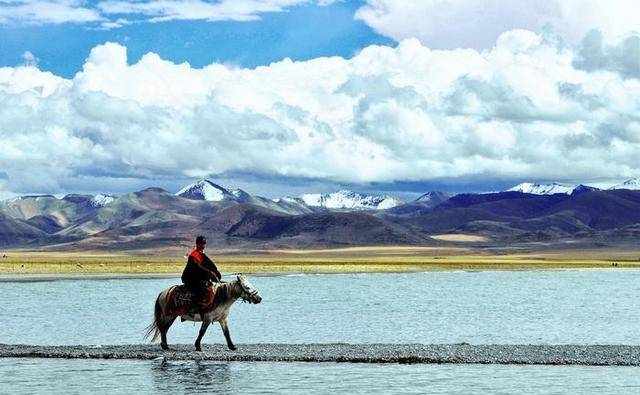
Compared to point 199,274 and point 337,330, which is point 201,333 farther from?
point 337,330

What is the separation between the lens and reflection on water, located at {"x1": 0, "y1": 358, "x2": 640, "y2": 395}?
2181 centimetres

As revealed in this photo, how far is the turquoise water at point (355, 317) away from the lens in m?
36.3

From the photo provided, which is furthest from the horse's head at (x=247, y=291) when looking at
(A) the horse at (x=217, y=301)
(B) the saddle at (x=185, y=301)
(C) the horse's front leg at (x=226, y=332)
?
(C) the horse's front leg at (x=226, y=332)

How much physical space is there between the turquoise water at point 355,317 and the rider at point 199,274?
24.4 feet

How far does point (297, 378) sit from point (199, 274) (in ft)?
16.9

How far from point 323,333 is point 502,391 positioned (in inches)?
664

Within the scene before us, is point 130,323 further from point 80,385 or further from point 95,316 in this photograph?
point 80,385

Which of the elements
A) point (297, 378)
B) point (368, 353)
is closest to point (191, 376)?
point (297, 378)

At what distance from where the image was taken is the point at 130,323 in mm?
42562

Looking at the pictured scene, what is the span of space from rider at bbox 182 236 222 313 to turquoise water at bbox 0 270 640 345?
743 cm

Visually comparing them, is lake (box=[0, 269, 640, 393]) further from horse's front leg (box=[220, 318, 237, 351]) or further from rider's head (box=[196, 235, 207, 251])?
rider's head (box=[196, 235, 207, 251])

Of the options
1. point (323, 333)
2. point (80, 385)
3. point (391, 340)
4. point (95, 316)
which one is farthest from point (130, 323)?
point (80, 385)

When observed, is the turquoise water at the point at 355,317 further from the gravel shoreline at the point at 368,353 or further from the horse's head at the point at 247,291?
the horse's head at the point at 247,291

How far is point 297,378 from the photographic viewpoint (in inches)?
924
